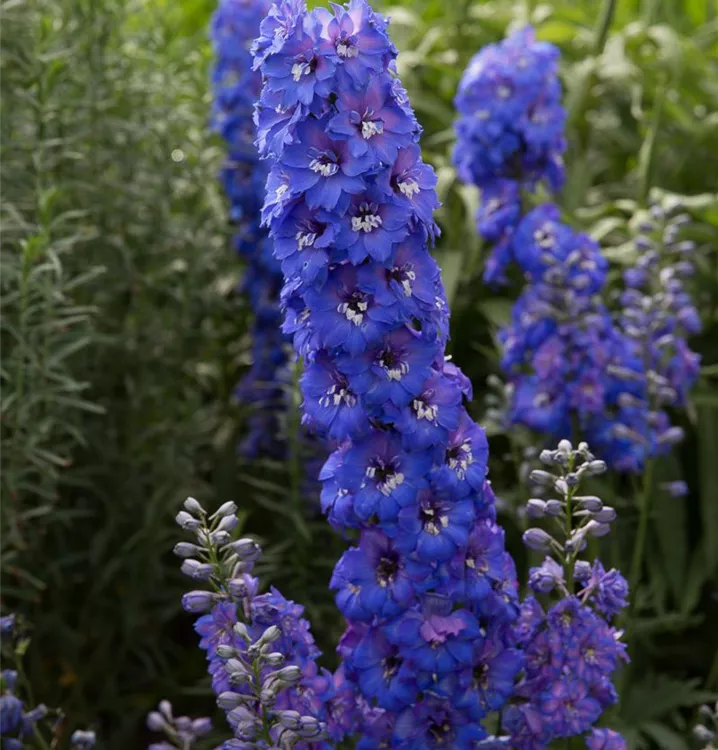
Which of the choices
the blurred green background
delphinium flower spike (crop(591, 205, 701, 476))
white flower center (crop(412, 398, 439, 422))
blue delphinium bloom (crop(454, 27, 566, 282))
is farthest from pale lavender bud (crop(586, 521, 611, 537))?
blue delphinium bloom (crop(454, 27, 566, 282))

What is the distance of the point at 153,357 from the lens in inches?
152

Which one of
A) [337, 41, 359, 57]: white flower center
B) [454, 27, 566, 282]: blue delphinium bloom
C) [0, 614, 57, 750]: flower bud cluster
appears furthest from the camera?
[454, 27, 566, 282]: blue delphinium bloom

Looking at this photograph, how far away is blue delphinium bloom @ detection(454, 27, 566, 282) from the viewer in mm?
3652

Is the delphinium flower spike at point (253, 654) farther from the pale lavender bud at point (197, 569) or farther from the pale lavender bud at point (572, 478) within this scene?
the pale lavender bud at point (572, 478)

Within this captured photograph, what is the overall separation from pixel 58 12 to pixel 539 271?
1.74 m

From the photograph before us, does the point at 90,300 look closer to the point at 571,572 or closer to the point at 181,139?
the point at 181,139

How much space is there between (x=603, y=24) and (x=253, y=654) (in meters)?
3.03

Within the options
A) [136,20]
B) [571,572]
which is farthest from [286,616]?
[136,20]

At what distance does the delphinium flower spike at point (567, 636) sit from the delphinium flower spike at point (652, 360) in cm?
91

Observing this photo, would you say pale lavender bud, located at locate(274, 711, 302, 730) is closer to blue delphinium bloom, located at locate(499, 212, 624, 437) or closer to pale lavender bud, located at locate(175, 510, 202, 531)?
pale lavender bud, located at locate(175, 510, 202, 531)

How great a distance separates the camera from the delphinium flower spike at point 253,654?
2076 mm

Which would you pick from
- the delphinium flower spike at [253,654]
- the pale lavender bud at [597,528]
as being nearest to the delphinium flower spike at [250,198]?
the delphinium flower spike at [253,654]

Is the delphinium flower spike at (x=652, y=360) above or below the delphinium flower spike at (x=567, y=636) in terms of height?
above

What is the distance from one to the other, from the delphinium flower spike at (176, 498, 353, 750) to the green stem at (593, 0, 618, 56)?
2.78 meters
